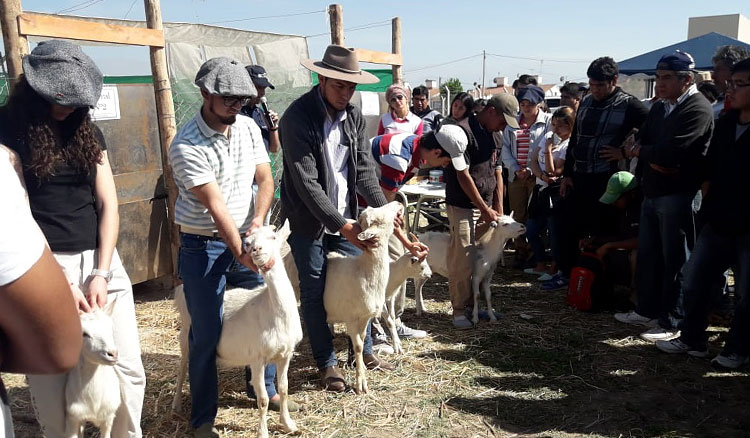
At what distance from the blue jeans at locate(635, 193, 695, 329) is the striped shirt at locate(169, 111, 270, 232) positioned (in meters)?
3.83

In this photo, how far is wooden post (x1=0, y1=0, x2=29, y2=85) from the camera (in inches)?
183

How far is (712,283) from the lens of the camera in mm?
4781

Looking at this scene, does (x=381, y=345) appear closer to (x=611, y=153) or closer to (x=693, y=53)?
(x=611, y=153)

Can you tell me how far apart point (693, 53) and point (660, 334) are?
35.7 feet

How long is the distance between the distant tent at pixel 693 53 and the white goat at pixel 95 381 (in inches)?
532

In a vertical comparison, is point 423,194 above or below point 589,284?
above

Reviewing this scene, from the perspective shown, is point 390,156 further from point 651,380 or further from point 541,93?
point 541,93

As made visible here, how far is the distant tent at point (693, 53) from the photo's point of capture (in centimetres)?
1312

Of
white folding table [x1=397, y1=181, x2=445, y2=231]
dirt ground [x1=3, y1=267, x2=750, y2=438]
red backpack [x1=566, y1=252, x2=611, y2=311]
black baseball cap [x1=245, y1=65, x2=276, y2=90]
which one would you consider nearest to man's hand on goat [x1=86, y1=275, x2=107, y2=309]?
dirt ground [x1=3, y1=267, x2=750, y2=438]

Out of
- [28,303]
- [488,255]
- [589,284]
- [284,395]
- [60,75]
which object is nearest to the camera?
[28,303]

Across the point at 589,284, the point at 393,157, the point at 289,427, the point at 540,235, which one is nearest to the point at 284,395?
the point at 289,427

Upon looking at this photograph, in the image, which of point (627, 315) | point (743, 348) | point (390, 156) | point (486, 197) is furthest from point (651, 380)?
point (390, 156)

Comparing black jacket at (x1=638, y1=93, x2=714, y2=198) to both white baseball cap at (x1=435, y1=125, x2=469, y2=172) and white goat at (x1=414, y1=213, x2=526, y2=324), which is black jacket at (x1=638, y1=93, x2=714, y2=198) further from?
white baseball cap at (x1=435, y1=125, x2=469, y2=172)

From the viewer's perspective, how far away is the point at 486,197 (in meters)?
5.81
